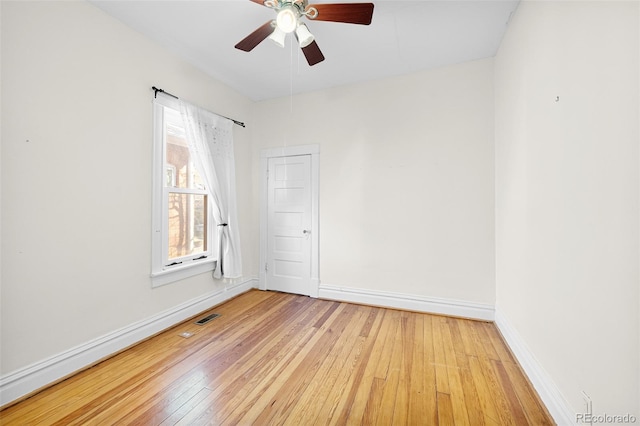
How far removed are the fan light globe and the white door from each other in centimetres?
192

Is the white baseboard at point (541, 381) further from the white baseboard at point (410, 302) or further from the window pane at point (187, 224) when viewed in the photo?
the window pane at point (187, 224)

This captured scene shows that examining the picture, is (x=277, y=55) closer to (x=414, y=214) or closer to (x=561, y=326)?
(x=414, y=214)

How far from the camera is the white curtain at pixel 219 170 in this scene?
2906 mm

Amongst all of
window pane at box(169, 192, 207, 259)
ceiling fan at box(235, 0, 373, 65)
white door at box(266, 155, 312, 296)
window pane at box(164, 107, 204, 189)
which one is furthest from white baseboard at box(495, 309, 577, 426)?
window pane at box(164, 107, 204, 189)

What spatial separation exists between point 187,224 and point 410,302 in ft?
9.11

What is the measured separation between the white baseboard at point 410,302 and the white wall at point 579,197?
748mm

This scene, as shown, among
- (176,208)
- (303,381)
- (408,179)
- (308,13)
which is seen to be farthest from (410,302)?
(308,13)

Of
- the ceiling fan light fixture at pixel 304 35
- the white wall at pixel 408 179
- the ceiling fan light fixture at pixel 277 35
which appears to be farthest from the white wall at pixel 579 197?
the ceiling fan light fixture at pixel 277 35

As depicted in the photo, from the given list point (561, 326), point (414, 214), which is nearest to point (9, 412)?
point (561, 326)

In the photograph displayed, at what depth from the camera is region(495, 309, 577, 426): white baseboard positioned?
139cm

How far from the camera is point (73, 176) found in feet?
6.40

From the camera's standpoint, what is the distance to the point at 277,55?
9.11ft

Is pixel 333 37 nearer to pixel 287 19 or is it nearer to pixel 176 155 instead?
pixel 287 19
